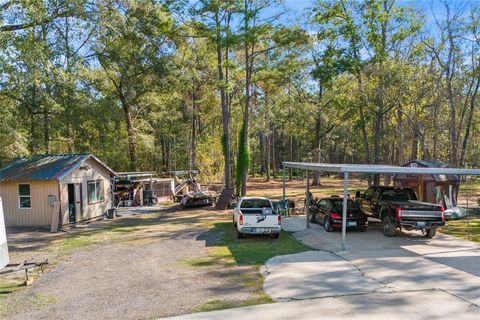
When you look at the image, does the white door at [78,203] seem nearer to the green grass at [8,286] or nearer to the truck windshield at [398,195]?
the green grass at [8,286]

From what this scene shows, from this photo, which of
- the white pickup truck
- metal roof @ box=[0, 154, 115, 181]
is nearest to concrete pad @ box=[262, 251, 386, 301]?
the white pickup truck

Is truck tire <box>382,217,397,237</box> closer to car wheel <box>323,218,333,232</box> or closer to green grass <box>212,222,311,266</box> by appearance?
car wheel <box>323,218,333,232</box>

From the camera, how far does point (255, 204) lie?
53.9 ft

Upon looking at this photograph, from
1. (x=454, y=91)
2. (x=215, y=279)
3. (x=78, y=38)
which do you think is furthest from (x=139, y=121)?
(x=215, y=279)

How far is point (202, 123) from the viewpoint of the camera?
55344mm

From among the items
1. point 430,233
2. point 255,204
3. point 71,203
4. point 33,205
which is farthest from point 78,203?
point 430,233

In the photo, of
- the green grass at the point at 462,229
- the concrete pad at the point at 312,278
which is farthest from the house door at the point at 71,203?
the green grass at the point at 462,229

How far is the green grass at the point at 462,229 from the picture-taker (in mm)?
15969

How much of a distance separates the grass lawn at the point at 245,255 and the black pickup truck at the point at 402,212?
12.1 ft

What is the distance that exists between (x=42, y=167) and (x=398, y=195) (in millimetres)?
16784

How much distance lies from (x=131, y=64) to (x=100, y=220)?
14.2m

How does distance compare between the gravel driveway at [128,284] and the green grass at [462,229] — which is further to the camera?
the green grass at [462,229]

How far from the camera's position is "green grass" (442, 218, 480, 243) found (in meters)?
16.0

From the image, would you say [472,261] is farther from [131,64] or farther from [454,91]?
[131,64]
